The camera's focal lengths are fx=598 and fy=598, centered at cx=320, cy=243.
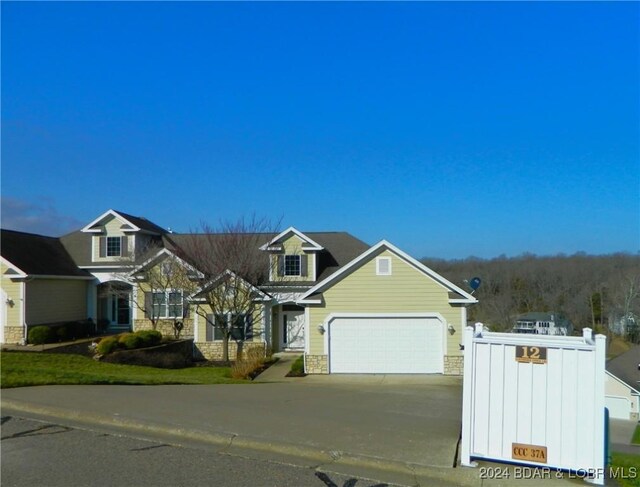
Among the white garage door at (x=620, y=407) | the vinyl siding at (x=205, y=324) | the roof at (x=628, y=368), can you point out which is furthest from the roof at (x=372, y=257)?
the roof at (x=628, y=368)

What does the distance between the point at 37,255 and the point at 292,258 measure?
12757 millimetres

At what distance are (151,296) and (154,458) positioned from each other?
24012 mm

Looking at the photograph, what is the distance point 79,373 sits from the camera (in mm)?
15328

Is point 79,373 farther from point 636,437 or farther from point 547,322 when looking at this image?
point 547,322

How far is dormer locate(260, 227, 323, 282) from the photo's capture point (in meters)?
30.7

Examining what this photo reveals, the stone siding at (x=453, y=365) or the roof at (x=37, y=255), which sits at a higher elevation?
the roof at (x=37, y=255)

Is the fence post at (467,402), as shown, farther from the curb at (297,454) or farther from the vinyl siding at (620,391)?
the vinyl siding at (620,391)

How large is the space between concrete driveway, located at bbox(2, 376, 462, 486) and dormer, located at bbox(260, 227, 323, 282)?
17.6 m

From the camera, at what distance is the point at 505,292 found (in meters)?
71.1

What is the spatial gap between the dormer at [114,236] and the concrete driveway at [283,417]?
2062cm

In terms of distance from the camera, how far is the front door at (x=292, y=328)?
29953 millimetres

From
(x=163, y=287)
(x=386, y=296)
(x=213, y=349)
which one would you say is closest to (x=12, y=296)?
(x=163, y=287)

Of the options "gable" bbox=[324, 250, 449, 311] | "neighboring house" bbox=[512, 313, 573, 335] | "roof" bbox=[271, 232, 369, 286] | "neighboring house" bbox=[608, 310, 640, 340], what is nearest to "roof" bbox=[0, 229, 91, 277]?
"roof" bbox=[271, 232, 369, 286]

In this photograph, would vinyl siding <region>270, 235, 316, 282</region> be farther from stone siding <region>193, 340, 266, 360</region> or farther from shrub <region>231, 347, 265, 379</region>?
shrub <region>231, 347, 265, 379</region>
